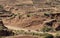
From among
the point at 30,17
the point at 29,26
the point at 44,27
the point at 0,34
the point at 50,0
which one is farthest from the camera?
the point at 50,0

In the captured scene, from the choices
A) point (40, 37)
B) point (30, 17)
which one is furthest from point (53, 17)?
point (40, 37)

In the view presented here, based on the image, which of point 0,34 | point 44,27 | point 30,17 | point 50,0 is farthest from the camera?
point 50,0

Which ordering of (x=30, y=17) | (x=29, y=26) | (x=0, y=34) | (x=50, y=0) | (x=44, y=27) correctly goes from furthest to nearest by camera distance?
1. (x=50, y=0)
2. (x=30, y=17)
3. (x=29, y=26)
4. (x=44, y=27)
5. (x=0, y=34)

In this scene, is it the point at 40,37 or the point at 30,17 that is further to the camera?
the point at 30,17

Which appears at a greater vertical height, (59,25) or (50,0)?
(59,25)

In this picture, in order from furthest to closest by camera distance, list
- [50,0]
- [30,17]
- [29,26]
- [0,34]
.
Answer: [50,0]
[30,17]
[29,26]
[0,34]

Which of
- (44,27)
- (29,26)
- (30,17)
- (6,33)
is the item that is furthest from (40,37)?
(30,17)

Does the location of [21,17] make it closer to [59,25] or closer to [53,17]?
[53,17]

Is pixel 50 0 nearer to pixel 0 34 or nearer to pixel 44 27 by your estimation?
pixel 44 27

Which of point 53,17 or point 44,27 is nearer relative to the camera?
point 44,27
